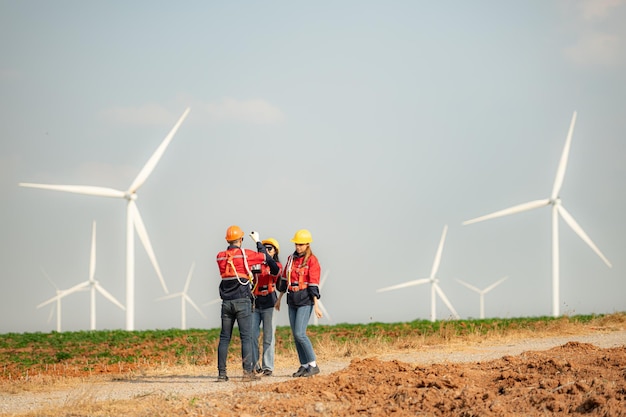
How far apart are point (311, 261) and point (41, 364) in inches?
496

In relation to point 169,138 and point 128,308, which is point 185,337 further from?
point 169,138

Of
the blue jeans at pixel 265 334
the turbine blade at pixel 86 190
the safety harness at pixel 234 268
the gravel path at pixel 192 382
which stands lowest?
the gravel path at pixel 192 382

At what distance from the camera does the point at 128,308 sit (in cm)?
3734

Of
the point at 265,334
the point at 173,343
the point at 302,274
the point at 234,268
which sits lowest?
the point at 173,343

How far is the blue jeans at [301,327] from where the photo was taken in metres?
15.0

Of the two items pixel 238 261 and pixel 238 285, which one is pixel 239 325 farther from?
pixel 238 261

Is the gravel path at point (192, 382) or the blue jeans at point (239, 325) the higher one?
the blue jeans at point (239, 325)

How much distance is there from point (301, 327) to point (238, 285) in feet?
4.43

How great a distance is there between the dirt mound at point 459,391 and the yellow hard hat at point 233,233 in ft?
10.4

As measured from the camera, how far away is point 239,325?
15.4m

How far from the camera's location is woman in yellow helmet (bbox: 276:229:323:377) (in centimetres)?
1503

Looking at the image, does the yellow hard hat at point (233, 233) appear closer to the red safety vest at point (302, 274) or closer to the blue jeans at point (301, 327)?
the red safety vest at point (302, 274)

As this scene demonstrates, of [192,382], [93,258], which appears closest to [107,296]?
[93,258]

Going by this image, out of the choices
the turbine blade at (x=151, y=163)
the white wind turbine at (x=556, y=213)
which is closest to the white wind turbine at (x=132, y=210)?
the turbine blade at (x=151, y=163)
